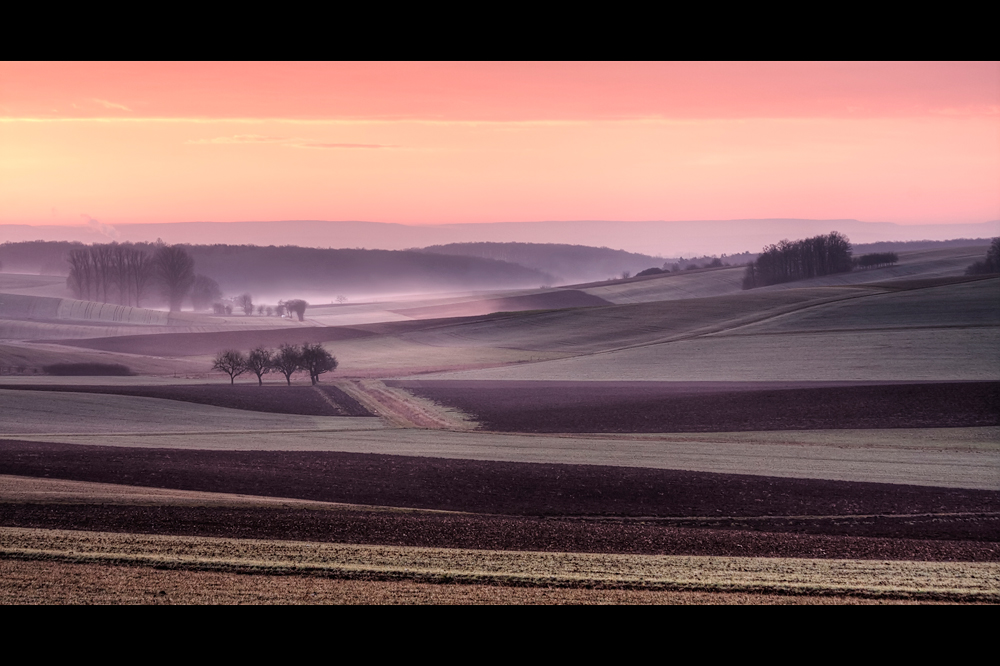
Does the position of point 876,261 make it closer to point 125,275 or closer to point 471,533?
point 471,533

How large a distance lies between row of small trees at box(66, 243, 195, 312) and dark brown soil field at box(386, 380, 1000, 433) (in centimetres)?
8001

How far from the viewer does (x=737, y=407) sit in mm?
32938

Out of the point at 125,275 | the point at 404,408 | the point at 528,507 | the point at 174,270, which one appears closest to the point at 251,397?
the point at 404,408

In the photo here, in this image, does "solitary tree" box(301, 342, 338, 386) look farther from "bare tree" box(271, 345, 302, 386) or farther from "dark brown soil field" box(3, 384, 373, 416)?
"dark brown soil field" box(3, 384, 373, 416)

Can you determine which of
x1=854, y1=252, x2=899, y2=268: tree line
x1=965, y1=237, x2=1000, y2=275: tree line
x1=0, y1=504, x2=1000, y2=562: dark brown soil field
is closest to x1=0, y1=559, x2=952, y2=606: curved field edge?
x1=0, y1=504, x2=1000, y2=562: dark brown soil field

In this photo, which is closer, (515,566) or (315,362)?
(515,566)

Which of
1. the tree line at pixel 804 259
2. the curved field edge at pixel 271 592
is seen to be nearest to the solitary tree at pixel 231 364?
the curved field edge at pixel 271 592

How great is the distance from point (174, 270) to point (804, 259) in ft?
281

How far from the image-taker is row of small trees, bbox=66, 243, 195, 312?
105438 mm

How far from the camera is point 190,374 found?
51.1 metres

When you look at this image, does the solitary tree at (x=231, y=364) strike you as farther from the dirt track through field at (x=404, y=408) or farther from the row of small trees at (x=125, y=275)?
the row of small trees at (x=125, y=275)
